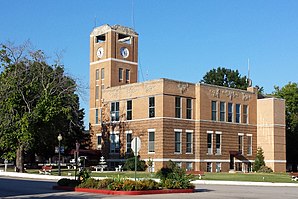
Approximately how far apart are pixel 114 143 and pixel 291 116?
101ft

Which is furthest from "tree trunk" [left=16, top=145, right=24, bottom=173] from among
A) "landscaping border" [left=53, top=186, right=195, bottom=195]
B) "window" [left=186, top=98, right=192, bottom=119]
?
"landscaping border" [left=53, top=186, right=195, bottom=195]

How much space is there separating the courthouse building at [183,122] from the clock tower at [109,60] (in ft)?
0.49

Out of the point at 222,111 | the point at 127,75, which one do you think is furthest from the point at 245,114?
the point at 127,75

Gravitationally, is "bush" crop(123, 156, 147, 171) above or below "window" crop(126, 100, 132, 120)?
below

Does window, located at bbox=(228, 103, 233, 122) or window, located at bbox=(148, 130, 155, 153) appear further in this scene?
window, located at bbox=(228, 103, 233, 122)

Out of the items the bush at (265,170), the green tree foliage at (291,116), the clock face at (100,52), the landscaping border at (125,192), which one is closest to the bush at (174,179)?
the landscaping border at (125,192)

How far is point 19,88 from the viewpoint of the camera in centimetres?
5106

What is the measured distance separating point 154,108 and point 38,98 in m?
12.5

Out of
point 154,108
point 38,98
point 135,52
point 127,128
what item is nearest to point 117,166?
point 127,128

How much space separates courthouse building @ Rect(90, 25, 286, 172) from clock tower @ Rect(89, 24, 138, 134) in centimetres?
15

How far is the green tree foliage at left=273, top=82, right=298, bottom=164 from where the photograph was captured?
247 ft

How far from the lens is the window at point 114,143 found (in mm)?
62000

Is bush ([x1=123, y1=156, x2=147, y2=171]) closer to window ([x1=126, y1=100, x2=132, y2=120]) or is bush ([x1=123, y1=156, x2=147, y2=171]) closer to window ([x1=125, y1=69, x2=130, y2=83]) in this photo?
window ([x1=126, y1=100, x2=132, y2=120])

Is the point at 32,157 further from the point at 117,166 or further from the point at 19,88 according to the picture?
the point at 19,88
